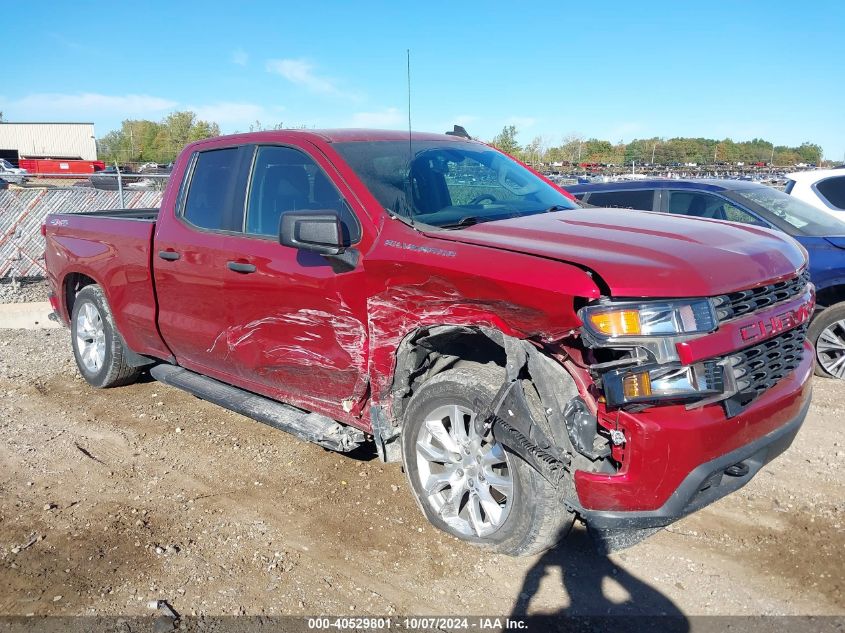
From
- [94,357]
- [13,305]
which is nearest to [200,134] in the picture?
[13,305]

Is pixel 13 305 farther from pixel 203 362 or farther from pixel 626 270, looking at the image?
pixel 626 270

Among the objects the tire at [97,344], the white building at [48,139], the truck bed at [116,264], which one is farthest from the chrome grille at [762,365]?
the white building at [48,139]

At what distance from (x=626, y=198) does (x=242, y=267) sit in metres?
4.87

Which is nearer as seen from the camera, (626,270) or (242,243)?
(626,270)

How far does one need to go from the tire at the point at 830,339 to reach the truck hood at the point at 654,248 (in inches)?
116

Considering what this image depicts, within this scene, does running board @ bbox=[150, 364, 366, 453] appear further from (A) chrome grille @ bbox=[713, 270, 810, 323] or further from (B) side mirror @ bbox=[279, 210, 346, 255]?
(A) chrome grille @ bbox=[713, 270, 810, 323]

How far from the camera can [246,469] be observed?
4598mm

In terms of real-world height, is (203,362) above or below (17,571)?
above

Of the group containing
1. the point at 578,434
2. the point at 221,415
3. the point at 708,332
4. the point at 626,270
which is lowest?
the point at 221,415

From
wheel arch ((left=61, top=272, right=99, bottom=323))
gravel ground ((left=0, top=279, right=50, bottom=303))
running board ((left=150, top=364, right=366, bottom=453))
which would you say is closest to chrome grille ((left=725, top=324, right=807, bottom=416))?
running board ((left=150, top=364, right=366, bottom=453))

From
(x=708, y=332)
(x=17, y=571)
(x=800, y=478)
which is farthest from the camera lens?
(x=800, y=478)

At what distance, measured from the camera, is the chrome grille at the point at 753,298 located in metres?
2.90

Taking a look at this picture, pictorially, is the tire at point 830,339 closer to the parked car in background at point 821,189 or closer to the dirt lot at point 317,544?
the dirt lot at point 317,544

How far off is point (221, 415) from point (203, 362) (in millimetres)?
804
